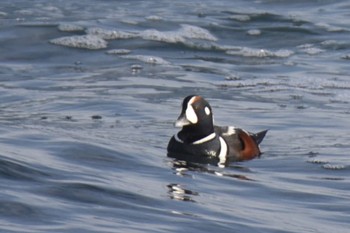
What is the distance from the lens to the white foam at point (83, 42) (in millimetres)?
20234

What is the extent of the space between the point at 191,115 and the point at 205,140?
282 mm

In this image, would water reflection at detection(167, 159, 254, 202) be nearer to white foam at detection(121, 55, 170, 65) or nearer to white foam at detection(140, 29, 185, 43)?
white foam at detection(121, 55, 170, 65)

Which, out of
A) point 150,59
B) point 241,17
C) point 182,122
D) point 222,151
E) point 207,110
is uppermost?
point 241,17

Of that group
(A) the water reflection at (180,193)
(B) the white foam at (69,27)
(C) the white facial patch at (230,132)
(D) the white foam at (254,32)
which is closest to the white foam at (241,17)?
(D) the white foam at (254,32)

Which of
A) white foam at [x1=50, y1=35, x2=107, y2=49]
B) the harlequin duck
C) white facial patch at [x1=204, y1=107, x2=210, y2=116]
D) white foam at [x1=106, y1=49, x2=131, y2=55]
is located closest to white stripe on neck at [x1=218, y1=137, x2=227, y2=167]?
the harlequin duck

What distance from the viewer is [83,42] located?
20.3 meters

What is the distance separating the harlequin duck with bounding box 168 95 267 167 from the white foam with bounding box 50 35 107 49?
23.3ft

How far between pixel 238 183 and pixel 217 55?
29.1ft

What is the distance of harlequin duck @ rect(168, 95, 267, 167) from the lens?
12914 millimetres

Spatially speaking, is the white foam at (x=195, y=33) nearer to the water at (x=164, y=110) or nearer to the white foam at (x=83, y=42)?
the water at (x=164, y=110)

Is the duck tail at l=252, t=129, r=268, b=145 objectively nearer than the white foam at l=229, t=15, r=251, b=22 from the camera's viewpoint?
Yes

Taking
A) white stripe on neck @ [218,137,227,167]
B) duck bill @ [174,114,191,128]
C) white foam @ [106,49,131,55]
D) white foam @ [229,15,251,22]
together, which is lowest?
white stripe on neck @ [218,137,227,167]

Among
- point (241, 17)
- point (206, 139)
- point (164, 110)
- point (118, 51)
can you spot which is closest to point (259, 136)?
point (206, 139)

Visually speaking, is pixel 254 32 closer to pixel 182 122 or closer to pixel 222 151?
pixel 222 151
